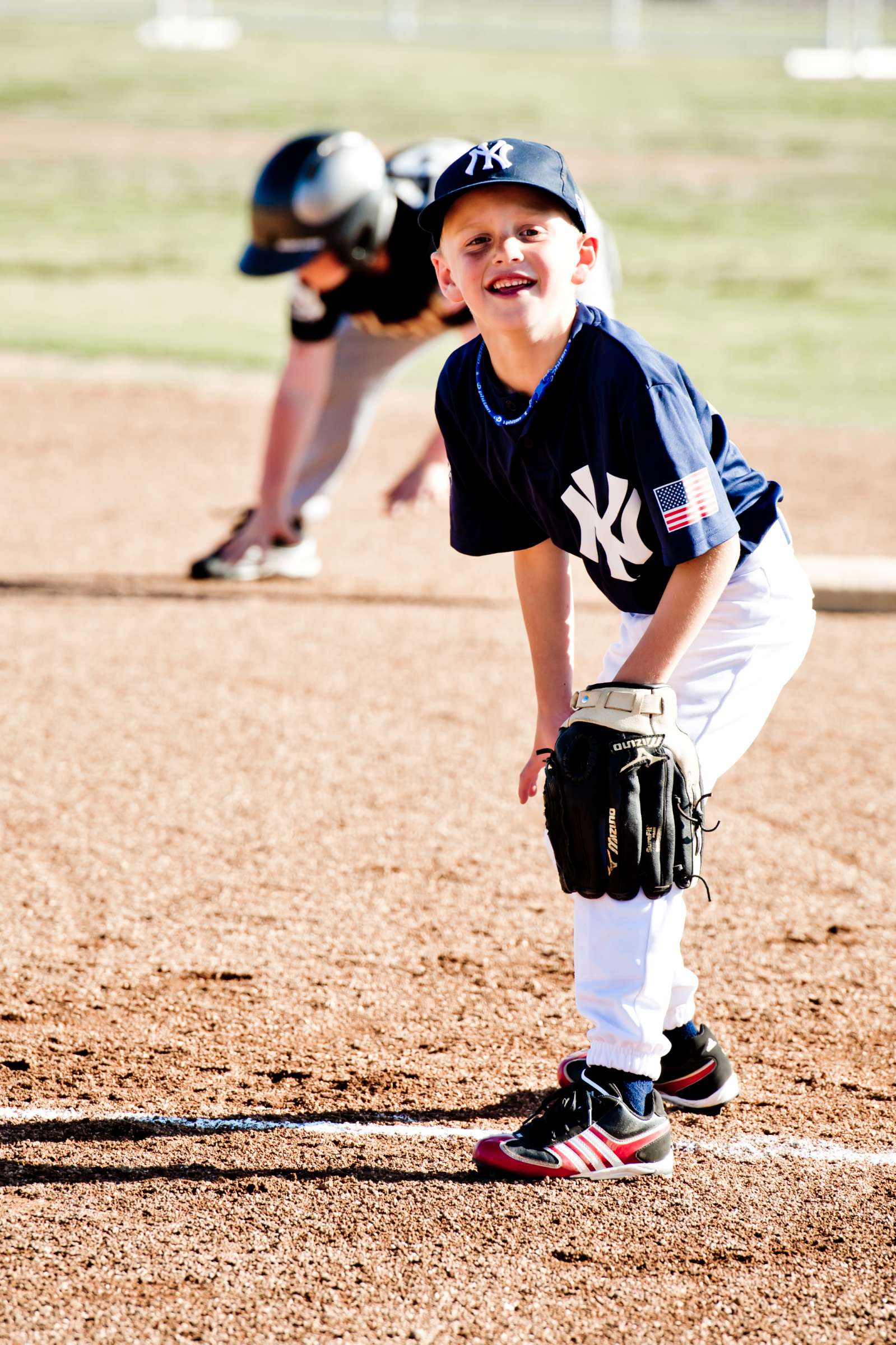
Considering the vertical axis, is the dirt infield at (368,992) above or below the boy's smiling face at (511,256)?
below

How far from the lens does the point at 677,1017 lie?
2.61 m

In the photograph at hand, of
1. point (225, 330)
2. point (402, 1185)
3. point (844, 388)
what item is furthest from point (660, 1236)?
point (225, 330)

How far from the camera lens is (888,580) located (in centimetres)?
591

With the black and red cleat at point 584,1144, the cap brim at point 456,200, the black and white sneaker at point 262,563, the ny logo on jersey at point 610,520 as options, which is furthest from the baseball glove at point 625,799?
the black and white sneaker at point 262,563

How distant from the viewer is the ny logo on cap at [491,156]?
223cm

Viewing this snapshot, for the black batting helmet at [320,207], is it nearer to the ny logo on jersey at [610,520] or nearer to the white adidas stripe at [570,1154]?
the ny logo on jersey at [610,520]

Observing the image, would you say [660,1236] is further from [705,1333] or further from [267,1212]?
[267,1212]

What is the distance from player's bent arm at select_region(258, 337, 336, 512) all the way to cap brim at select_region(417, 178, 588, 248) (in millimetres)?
3229

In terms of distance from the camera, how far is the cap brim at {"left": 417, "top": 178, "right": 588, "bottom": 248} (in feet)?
7.29

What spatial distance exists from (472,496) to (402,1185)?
1.15m

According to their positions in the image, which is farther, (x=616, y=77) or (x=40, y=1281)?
(x=616, y=77)

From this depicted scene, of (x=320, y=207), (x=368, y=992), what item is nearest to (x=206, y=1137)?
(x=368, y=992)

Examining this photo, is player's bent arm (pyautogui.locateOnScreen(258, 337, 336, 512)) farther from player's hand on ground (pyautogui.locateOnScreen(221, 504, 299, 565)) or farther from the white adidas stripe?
the white adidas stripe

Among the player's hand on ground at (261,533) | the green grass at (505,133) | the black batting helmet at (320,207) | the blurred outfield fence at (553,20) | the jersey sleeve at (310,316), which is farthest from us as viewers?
the blurred outfield fence at (553,20)
